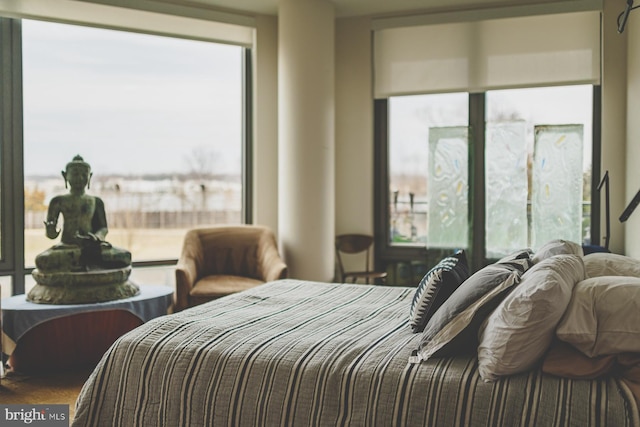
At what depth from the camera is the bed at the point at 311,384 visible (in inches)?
77.1

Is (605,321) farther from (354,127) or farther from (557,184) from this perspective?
(354,127)

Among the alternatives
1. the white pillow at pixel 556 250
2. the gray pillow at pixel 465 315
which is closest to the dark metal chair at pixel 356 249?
the white pillow at pixel 556 250

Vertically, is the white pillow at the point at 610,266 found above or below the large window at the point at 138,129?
below

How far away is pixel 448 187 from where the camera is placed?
17.7 feet

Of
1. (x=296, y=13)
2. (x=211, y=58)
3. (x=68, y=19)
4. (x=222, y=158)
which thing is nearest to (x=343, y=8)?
(x=296, y=13)

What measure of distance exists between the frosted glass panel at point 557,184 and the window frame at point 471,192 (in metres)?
0.14

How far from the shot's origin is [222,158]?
5715mm

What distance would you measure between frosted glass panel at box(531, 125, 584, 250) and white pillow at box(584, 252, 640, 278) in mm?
2427

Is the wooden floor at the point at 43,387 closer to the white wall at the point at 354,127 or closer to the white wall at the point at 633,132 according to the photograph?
the white wall at the point at 354,127

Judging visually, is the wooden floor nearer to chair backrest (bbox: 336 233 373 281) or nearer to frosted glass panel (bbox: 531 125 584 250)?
chair backrest (bbox: 336 233 373 281)

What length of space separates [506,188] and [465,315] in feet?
10.6

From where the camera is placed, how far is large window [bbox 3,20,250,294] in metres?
4.94

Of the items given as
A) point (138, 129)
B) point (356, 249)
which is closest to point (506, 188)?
point (356, 249)

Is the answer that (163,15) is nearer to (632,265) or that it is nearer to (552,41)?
(552,41)
